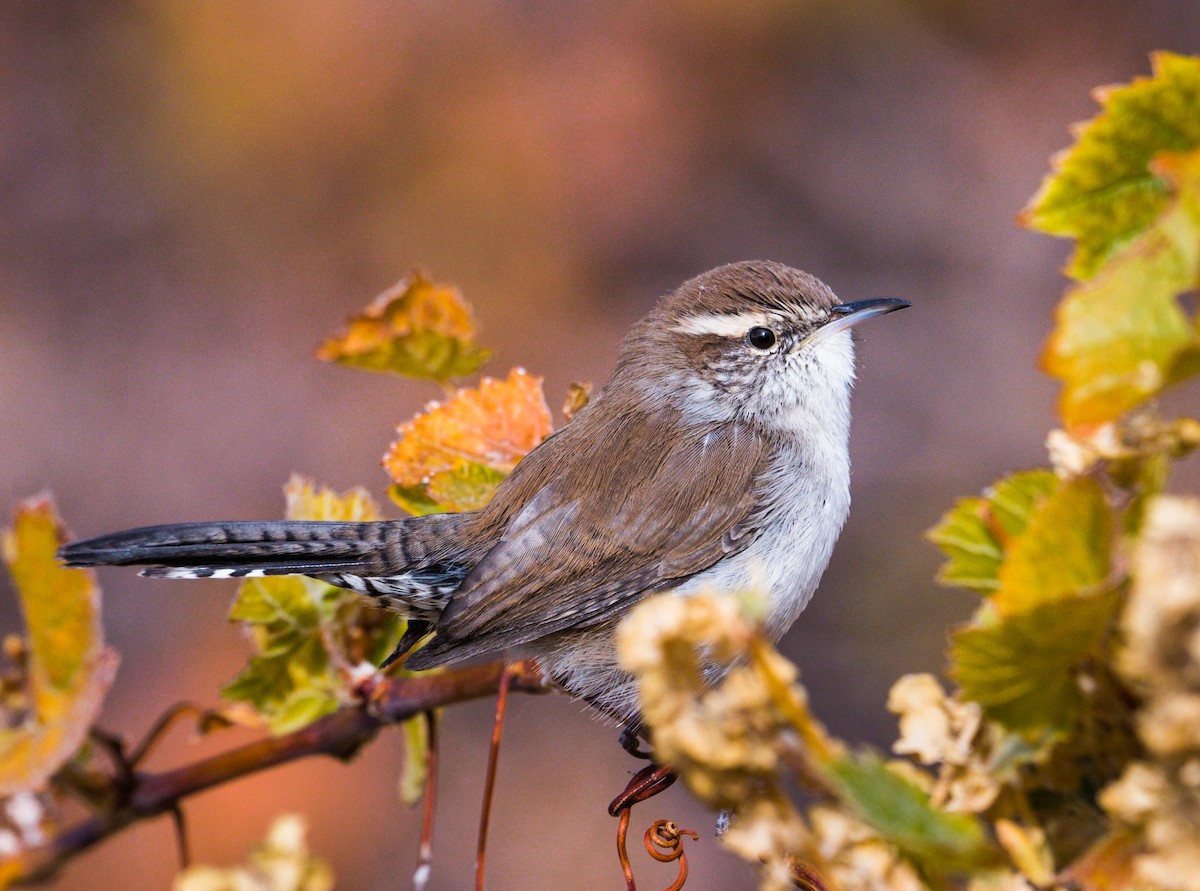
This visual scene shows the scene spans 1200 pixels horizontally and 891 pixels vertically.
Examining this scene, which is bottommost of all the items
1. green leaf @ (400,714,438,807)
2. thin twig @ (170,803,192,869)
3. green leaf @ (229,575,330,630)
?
green leaf @ (400,714,438,807)

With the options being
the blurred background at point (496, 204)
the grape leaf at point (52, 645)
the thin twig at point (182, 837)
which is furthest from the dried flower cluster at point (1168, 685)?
the blurred background at point (496, 204)

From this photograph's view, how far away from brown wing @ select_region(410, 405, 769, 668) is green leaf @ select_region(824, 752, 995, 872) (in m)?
1.83

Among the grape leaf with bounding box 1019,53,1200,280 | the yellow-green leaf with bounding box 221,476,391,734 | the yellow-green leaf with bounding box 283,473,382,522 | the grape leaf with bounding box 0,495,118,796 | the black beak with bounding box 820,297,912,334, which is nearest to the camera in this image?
the grape leaf with bounding box 1019,53,1200,280

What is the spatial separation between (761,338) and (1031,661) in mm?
2264

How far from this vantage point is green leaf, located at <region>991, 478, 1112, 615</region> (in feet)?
3.48

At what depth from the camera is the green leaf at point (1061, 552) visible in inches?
41.7

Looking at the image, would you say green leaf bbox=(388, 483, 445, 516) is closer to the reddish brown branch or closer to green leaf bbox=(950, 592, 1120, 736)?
the reddish brown branch

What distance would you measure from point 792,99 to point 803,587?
4983 millimetres

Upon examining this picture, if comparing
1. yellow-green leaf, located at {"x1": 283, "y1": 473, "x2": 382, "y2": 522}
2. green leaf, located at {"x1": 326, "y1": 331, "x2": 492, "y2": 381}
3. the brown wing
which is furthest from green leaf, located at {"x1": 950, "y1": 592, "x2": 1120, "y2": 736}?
the brown wing

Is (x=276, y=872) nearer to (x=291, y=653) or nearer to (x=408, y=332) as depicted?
(x=291, y=653)

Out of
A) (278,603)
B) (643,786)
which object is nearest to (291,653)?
(278,603)

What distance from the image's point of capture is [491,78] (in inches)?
282

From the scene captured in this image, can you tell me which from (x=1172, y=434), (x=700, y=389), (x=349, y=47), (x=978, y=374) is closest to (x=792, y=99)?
(x=978, y=374)

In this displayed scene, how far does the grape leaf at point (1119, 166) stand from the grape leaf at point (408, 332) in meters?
1.37
